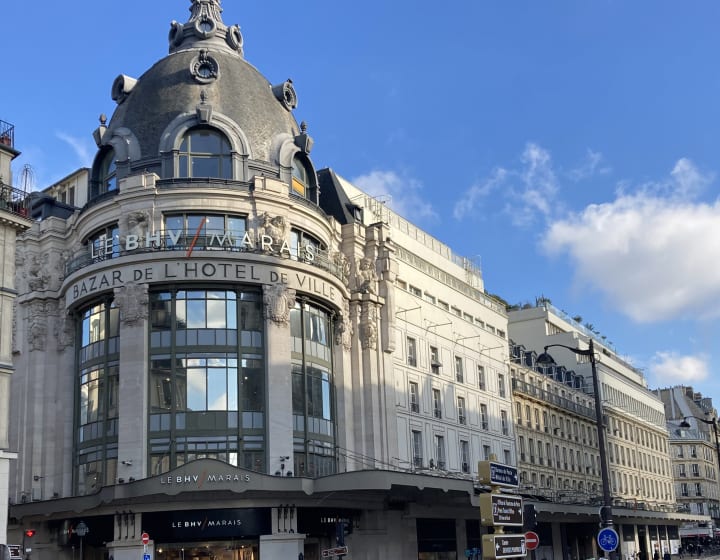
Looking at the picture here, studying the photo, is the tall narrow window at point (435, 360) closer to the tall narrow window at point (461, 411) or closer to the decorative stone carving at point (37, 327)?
the tall narrow window at point (461, 411)

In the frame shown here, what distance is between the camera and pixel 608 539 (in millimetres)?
26172

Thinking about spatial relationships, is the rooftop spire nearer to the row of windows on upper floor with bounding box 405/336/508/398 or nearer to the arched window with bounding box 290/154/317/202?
the arched window with bounding box 290/154/317/202

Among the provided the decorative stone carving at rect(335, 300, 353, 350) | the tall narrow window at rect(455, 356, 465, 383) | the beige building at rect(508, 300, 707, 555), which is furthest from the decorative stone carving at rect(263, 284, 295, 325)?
the beige building at rect(508, 300, 707, 555)

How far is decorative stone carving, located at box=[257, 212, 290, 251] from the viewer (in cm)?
4788

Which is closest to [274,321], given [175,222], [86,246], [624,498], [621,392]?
[175,222]

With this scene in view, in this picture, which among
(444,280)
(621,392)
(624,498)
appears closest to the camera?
(444,280)

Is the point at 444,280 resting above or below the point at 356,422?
above

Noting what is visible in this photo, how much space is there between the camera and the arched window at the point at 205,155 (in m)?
48.9

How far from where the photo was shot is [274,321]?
154ft

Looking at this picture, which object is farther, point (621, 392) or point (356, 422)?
point (621, 392)

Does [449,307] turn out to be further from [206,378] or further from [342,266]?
[206,378]

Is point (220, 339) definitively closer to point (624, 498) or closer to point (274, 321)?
point (274, 321)

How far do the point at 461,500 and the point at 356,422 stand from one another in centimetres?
687

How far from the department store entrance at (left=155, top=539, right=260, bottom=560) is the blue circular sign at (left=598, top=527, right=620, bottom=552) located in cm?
2135
